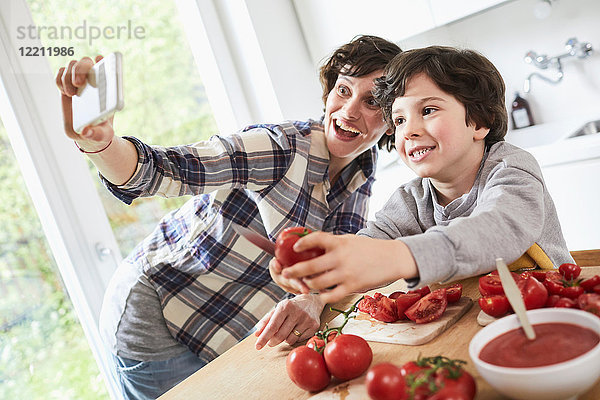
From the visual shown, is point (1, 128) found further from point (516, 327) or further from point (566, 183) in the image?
point (566, 183)

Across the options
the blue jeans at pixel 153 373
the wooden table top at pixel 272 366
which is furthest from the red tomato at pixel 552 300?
the blue jeans at pixel 153 373

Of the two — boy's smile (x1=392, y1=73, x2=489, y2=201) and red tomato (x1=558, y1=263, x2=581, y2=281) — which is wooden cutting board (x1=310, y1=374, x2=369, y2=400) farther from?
boy's smile (x1=392, y1=73, x2=489, y2=201)

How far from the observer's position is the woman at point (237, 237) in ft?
5.09

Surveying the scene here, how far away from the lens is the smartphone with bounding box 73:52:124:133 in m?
0.83

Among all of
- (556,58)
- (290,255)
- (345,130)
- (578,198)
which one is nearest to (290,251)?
(290,255)

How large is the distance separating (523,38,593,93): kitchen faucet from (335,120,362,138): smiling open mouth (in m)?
1.57

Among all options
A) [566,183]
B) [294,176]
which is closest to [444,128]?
[294,176]

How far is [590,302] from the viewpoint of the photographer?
0.81 m

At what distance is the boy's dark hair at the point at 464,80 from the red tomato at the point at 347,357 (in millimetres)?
597

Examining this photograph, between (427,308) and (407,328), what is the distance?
5cm

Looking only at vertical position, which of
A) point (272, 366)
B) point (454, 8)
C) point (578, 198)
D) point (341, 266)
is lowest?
point (578, 198)

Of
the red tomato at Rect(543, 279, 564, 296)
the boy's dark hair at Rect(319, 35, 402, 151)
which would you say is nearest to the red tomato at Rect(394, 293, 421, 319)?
the red tomato at Rect(543, 279, 564, 296)

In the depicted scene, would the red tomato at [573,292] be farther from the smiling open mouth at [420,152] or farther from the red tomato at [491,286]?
the smiling open mouth at [420,152]

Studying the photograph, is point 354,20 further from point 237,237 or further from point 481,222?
point 481,222
